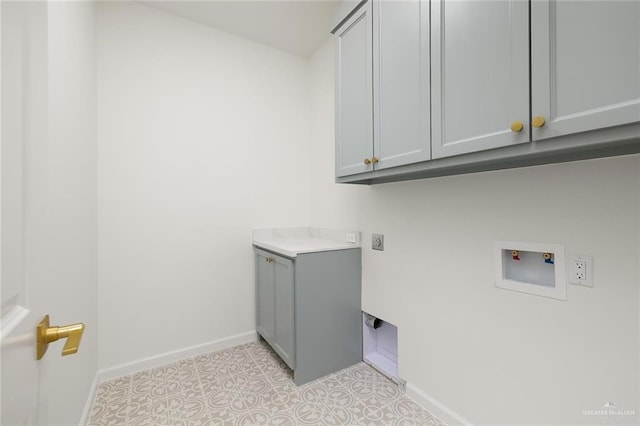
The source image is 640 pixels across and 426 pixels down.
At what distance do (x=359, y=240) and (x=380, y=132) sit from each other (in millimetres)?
874

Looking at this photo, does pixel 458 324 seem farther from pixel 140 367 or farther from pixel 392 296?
pixel 140 367

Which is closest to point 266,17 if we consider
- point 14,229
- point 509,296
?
point 14,229

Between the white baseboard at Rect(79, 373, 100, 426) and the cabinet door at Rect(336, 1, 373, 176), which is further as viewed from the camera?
the cabinet door at Rect(336, 1, 373, 176)

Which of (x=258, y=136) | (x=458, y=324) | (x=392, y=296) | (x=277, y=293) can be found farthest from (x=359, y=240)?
(x=258, y=136)

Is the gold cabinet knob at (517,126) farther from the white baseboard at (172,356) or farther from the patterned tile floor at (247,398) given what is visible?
the white baseboard at (172,356)

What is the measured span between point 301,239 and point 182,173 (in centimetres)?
111

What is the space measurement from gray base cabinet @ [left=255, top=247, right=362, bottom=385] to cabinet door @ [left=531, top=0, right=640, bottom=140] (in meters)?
1.38

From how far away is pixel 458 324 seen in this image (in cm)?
146

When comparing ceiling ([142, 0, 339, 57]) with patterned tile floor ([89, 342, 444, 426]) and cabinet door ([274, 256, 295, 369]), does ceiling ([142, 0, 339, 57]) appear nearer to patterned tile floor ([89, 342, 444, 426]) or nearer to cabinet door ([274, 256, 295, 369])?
cabinet door ([274, 256, 295, 369])

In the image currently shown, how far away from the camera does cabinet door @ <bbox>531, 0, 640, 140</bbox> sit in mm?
736

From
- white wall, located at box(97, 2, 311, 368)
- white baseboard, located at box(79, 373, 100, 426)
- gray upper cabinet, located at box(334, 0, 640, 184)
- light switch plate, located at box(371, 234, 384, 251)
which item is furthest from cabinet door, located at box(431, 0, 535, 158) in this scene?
white baseboard, located at box(79, 373, 100, 426)

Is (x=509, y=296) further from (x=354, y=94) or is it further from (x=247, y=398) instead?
(x=247, y=398)

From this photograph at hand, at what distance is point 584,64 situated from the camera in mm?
805

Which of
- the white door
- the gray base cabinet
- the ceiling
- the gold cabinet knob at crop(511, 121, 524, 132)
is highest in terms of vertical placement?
the ceiling
